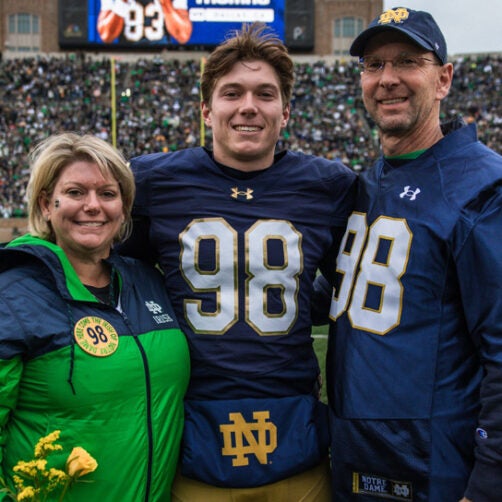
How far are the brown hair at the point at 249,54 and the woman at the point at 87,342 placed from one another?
0.50m

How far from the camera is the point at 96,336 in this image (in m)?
1.83

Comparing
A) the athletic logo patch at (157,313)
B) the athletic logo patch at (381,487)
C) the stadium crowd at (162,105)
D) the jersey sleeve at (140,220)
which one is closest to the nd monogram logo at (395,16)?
the jersey sleeve at (140,220)

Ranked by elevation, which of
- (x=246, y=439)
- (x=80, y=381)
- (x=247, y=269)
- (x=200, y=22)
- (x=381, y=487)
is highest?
(x=200, y=22)

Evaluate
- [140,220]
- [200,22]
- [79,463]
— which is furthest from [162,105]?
[79,463]

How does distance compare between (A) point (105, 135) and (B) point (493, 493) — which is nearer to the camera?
(B) point (493, 493)

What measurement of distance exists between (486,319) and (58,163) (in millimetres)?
1417

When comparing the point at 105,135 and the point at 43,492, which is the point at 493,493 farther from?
the point at 105,135

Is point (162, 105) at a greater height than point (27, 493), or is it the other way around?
point (162, 105)

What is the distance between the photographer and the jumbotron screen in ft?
96.4

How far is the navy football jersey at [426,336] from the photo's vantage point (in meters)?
1.79

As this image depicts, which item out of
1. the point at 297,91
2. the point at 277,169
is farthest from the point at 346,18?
the point at 277,169

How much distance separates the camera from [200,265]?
2174 mm

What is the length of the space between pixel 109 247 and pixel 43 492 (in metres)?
0.89

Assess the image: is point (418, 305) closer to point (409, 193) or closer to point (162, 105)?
point (409, 193)
